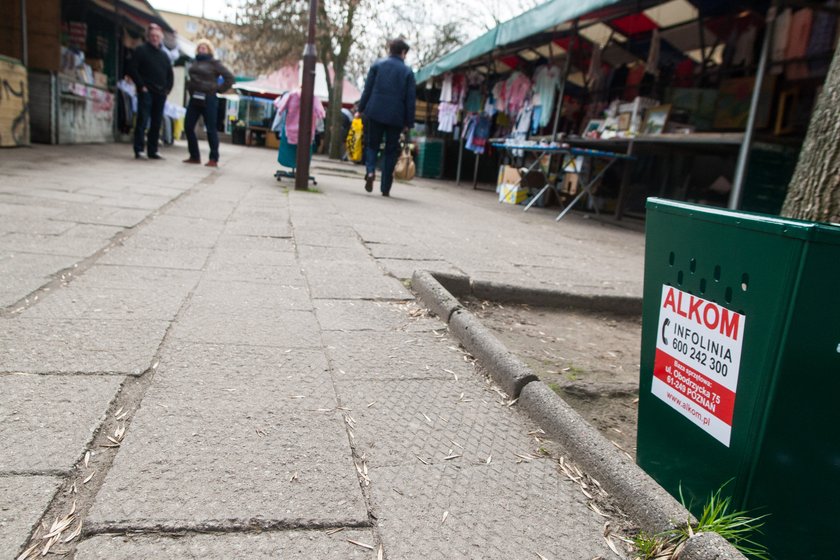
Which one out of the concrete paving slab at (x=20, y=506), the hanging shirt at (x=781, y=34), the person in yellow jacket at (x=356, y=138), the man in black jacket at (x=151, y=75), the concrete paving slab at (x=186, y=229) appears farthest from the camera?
the person in yellow jacket at (x=356, y=138)

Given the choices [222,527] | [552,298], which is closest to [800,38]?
[552,298]

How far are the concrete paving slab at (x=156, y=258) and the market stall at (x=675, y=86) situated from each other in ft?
Result: 17.4

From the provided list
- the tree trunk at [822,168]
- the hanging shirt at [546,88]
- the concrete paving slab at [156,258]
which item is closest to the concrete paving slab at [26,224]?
the concrete paving slab at [156,258]

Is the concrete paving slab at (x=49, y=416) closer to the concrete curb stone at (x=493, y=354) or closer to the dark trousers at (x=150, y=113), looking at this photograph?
the concrete curb stone at (x=493, y=354)

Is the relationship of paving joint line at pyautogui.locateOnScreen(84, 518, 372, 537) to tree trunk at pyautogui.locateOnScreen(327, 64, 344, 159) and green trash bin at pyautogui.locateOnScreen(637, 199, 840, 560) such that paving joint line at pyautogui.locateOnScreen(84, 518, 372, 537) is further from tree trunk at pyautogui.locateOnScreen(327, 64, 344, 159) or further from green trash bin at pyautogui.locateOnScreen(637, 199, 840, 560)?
tree trunk at pyautogui.locateOnScreen(327, 64, 344, 159)

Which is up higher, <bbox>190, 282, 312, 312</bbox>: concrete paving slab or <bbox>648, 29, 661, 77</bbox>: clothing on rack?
<bbox>648, 29, 661, 77</bbox>: clothing on rack

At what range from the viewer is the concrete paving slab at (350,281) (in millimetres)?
3361

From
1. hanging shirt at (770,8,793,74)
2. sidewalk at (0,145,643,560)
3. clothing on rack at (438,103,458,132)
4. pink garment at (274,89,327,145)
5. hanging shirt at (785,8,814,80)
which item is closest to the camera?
sidewalk at (0,145,643,560)

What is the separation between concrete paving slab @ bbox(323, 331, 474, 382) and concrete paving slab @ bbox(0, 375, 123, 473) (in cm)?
78

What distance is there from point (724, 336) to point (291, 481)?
1095mm

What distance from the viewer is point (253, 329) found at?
259cm

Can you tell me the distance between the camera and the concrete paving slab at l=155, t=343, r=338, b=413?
193cm

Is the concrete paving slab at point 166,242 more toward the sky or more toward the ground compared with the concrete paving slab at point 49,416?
more toward the sky

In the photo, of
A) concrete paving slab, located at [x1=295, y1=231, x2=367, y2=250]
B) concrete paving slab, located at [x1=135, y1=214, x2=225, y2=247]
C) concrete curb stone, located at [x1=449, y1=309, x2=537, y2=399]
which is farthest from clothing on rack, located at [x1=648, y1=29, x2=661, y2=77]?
concrete curb stone, located at [x1=449, y1=309, x2=537, y2=399]
